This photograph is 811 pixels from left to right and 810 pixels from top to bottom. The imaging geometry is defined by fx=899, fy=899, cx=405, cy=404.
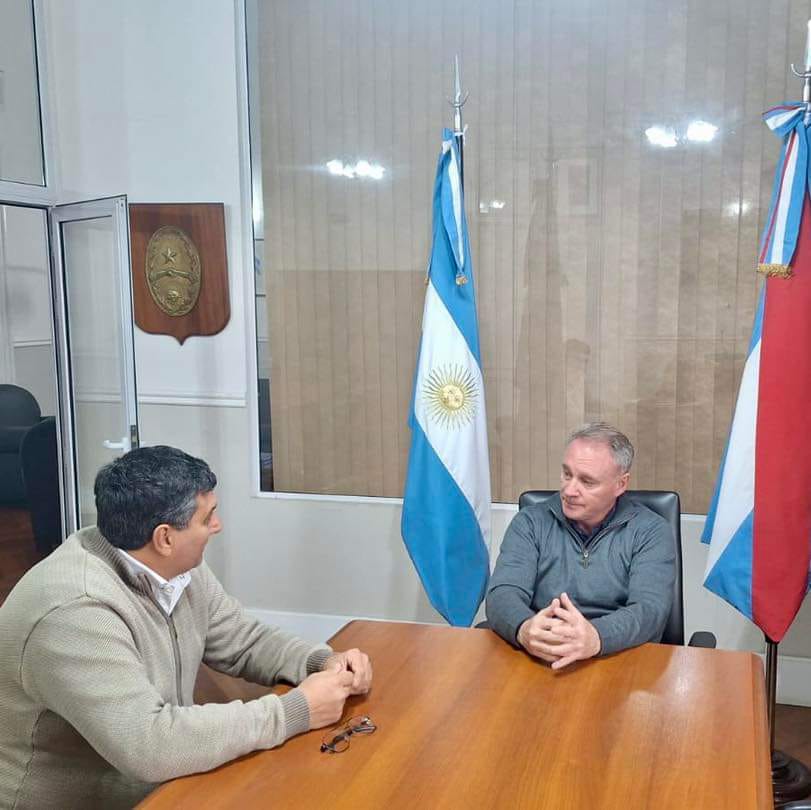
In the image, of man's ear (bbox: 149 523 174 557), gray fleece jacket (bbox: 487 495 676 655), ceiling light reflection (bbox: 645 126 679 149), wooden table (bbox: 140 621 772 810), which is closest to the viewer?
wooden table (bbox: 140 621 772 810)

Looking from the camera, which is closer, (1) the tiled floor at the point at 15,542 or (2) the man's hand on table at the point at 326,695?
(2) the man's hand on table at the point at 326,695

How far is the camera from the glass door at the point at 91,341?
131 inches

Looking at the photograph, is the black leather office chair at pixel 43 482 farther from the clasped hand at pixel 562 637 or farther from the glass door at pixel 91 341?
the clasped hand at pixel 562 637

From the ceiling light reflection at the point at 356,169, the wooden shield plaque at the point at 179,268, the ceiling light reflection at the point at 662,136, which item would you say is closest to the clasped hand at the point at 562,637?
the ceiling light reflection at the point at 662,136

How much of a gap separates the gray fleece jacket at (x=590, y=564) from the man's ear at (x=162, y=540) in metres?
0.80

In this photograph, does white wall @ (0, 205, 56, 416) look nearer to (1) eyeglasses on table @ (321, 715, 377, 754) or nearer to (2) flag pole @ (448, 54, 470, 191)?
(2) flag pole @ (448, 54, 470, 191)

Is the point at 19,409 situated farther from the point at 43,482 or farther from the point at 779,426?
the point at 779,426

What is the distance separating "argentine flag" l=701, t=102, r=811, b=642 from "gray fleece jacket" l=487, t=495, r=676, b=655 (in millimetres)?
509

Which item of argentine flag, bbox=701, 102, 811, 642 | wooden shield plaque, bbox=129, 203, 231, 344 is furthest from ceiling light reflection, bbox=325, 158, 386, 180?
argentine flag, bbox=701, 102, 811, 642

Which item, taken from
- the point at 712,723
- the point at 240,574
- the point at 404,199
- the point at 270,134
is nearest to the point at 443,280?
the point at 404,199

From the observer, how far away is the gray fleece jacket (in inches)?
84.5

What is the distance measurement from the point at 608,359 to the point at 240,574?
183 cm

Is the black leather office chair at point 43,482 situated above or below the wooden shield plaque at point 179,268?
below

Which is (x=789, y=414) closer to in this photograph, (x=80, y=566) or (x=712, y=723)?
(x=712, y=723)
